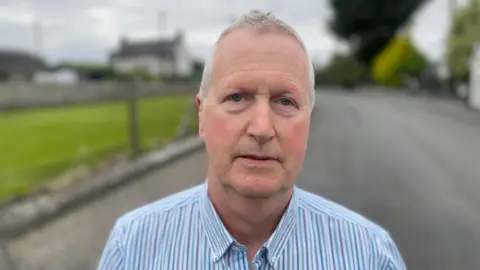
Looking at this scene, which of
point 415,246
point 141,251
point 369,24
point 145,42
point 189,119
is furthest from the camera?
point 145,42

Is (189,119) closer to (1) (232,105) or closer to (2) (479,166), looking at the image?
(2) (479,166)

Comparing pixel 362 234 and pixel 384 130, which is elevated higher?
pixel 362 234

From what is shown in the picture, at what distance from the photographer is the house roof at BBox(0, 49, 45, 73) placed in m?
53.4

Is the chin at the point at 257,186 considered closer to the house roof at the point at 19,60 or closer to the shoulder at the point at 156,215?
the shoulder at the point at 156,215

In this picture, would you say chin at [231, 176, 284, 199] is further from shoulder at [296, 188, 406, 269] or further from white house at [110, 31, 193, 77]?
white house at [110, 31, 193, 77]

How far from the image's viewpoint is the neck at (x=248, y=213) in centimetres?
165

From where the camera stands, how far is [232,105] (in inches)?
63.4

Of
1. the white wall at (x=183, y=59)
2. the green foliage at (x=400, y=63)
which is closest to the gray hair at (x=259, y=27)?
the green foliage at (x=400, y=63)

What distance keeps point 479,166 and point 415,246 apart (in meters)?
5.84

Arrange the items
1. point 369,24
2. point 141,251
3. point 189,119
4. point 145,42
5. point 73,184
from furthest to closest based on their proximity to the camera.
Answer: point 145,42, point 369,24, point 189,119, point 73,184, point 141,251

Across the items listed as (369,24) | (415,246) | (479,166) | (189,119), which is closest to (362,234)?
(415,246)

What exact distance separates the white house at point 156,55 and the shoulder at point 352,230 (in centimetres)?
9553

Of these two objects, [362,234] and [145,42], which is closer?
[362,234]

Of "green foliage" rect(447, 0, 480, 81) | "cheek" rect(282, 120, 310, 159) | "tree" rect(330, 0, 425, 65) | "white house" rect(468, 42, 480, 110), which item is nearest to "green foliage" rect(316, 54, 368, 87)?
"tree" rect(330, 0, 425, 65)
